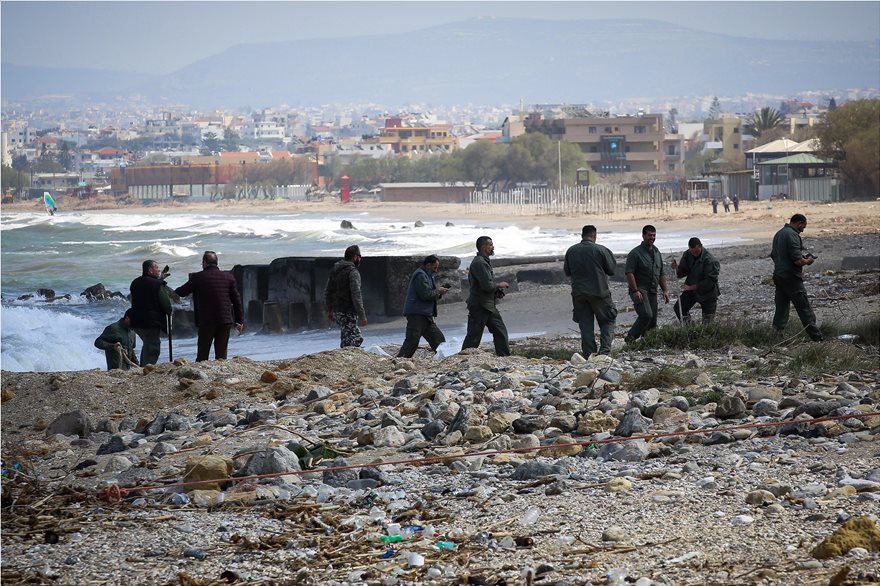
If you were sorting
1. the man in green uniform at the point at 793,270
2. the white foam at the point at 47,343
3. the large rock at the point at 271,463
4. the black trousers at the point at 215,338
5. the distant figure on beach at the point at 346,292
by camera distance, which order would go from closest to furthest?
the large rock at the point at 271,463 < the man in green uniform at the point at 793,270 < the distant figure on beach at the point at 346,292 < the black trousers at the point at 215,338 < the white foam at the point at 47,343

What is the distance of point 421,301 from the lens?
11.7 metres

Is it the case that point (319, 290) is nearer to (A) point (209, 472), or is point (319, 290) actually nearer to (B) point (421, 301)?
(B) point (421, 301)

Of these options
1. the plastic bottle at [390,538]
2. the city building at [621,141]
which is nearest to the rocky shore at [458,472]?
the plastic bottle at [390,538]

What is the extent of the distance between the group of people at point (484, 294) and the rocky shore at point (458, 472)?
28.4 inches

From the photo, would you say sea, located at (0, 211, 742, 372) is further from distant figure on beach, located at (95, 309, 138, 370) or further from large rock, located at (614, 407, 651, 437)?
large rock, located at (614, 407, 651, 437)

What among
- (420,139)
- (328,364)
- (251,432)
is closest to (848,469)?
(251,432)

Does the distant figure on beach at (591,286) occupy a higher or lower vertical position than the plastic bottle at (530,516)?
higher

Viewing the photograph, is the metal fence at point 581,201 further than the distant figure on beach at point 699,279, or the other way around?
the metal fence at point 581,201

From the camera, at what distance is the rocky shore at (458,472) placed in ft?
16.3

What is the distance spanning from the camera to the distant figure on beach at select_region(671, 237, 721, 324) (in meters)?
12.4

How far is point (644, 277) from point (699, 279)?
2.84 ft

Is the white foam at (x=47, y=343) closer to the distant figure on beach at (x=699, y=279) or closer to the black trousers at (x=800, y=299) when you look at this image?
the distant figure on beach at (x=699, y=279)

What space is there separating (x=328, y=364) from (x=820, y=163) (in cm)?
6135

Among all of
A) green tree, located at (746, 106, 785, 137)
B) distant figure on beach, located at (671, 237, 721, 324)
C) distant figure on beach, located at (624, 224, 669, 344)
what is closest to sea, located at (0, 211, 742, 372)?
distant figure on beach, located at (624, 224, 669, 344)
